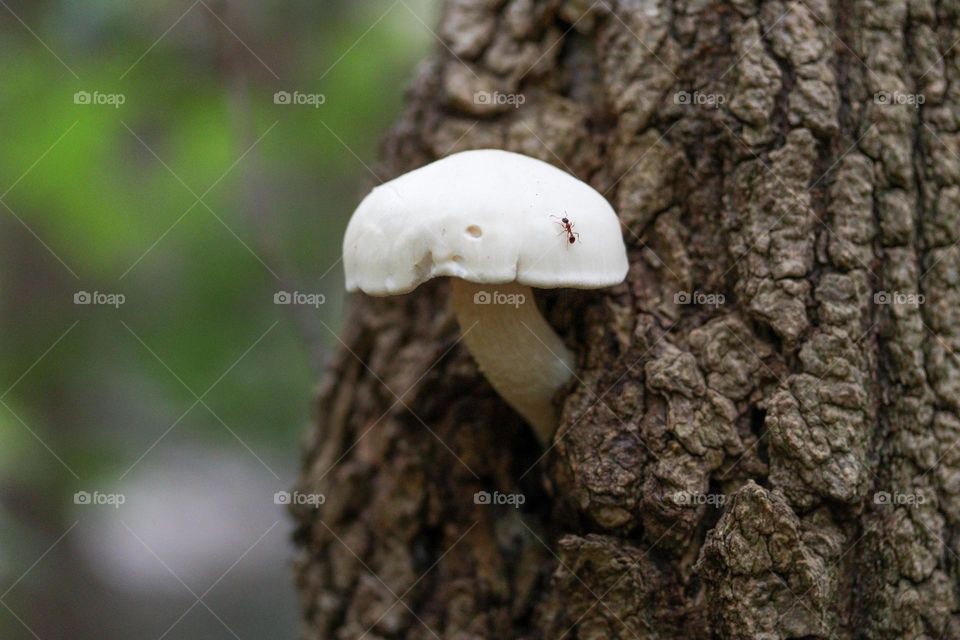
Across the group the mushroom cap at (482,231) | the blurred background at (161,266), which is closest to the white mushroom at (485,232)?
the mushroom cap at (482,231)

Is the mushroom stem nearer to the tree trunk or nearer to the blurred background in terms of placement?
the tree trunk

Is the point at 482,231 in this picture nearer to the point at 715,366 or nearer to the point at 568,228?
the point at 568,228

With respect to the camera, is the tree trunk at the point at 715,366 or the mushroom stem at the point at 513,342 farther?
the mushroom stem at the point at 513,342

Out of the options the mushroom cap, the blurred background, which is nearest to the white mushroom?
the mushroom cap

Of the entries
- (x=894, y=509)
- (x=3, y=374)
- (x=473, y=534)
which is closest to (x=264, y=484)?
(x=3, y=374)

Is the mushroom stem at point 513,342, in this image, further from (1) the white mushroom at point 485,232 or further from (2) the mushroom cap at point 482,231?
(2) the mushroom cap at point 482,231

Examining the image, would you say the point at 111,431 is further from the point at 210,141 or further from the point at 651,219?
the point at 651,219
